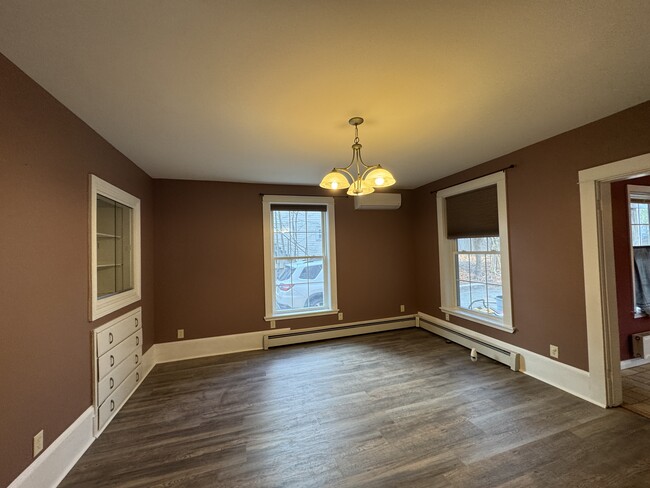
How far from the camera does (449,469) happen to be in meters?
1.73

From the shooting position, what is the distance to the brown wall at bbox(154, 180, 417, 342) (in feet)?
12.2

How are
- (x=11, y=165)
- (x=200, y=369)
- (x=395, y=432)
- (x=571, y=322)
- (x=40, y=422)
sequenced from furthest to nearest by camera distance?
(x=200, y=369), (x=571, y=322), (x=395, y=432), (x=40, y=422), (x=11, y=165)

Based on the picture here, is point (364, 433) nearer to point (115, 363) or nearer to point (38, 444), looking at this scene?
point (38, 444)

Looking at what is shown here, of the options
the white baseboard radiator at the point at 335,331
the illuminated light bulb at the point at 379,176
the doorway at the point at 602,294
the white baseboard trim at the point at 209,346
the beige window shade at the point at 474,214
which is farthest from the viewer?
the white baseboard radiator at the point at 335,331

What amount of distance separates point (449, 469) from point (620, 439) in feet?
4.47

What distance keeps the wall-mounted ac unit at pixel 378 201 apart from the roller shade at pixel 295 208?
1.91ft

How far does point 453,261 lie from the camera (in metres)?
4.21

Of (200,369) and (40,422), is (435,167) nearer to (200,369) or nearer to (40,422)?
(200,369)

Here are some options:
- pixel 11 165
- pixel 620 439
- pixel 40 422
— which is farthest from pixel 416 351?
pixel 11 165

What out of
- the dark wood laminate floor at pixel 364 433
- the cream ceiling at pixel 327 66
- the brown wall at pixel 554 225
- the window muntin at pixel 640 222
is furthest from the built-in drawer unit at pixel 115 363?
the window muntin at pixel 640 222

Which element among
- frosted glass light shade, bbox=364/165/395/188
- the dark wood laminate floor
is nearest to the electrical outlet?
the dark wood laminate floor

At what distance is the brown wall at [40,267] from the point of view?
1.41 metres

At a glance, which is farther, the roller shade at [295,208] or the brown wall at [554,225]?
the roller shade at [295,208]

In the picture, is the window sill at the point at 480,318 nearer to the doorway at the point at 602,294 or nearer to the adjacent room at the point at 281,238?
the adjacent room at the point at 281,238
